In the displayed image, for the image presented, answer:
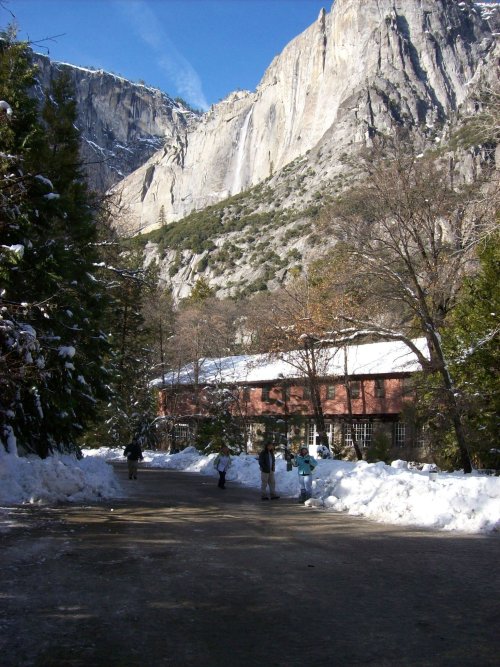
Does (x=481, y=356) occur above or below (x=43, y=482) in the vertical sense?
above

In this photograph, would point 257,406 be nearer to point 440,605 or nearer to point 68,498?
point 68,498

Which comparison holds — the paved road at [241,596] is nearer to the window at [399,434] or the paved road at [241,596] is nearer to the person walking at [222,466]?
the person walking at [222,466]

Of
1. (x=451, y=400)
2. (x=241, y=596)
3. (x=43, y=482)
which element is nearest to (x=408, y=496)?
(x=451, y=400)

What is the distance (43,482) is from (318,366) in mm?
22353

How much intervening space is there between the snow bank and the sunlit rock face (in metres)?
105

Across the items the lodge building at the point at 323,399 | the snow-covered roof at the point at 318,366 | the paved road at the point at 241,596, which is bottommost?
the paved road at the point at 241,596

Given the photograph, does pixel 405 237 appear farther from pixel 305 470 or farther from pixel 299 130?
pixel 299 130

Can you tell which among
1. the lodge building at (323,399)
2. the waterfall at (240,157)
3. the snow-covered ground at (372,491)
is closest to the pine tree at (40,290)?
the snow-covered ground at (372,491)

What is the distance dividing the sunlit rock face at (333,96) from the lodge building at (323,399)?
76.8 metres

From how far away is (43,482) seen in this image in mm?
13016

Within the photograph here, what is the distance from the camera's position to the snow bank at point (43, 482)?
12.3 metres

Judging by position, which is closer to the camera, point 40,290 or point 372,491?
point 372,491

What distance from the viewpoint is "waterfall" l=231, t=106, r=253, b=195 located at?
561 feet

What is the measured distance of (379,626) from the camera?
5172 millimetres
